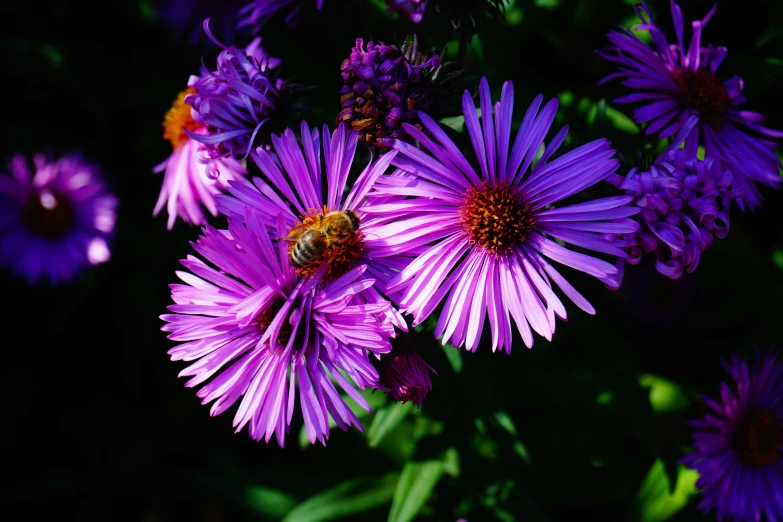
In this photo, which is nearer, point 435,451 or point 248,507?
point 435,451

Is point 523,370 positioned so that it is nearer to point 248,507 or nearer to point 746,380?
point 746,380

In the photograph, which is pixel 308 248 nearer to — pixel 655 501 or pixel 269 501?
pixel 269 501

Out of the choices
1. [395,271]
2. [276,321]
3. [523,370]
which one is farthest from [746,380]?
[276,321]

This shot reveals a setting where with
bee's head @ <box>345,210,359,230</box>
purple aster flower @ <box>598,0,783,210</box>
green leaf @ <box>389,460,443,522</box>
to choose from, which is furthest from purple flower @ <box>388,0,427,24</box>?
green leaf @ <box>389,460,443,522</box>

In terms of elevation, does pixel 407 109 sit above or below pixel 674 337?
above

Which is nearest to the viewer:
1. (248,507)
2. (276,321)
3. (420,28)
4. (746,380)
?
(276,321)

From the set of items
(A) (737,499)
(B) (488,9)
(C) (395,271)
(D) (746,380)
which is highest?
(B) (488,9)

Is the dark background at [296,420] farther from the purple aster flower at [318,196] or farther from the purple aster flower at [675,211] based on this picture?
the purple aster flower at [675,211]
